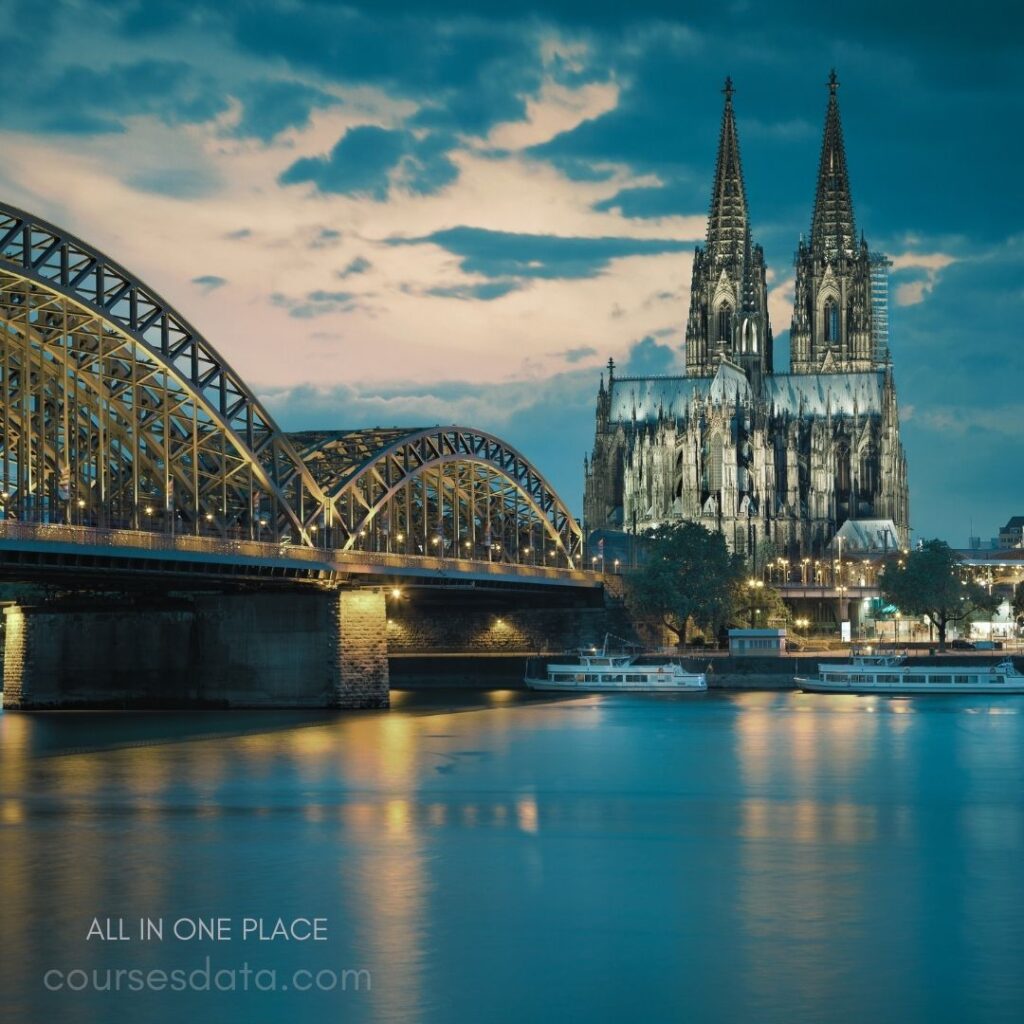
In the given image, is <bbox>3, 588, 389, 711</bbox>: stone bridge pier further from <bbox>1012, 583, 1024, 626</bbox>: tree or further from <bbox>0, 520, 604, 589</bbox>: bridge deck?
<bbox>1012, 583, 1024, 626</bbox>: tree

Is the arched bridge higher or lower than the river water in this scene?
higher

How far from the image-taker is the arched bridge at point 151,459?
74.8m

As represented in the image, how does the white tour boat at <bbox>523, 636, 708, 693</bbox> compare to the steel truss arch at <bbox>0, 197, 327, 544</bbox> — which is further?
the white tour boat at <bbox>523, 636, 708, 693</bbox>

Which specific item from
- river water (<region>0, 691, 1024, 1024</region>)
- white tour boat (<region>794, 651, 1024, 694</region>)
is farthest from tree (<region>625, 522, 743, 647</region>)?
river water (<region>0, 691, 1024, 1024</region>)

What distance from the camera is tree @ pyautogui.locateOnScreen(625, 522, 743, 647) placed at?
13412cm

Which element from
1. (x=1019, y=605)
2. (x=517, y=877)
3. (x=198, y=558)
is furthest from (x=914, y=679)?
(x=517, y=877)

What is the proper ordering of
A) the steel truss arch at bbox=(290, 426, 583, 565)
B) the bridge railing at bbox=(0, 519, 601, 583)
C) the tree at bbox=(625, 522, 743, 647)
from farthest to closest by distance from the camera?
1. the tree at bbox=(625, 522, 743, 647)
2. the steel truss arch at bbox=(290, 426, 583, 565)
3. the bridge railing at bbox=(0, 519, 601, 583)

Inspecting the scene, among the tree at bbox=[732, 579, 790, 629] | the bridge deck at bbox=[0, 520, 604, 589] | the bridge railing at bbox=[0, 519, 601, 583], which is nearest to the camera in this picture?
the bridge railing at bbox=[0, 519, 601, 583]

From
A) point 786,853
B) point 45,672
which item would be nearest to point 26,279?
point 45,672

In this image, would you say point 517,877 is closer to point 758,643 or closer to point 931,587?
point 758,643

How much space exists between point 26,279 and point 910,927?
163 ft

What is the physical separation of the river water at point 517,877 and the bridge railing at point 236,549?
25.4ft

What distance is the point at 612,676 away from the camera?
119125mm

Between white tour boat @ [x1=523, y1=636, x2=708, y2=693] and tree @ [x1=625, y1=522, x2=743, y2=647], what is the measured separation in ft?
26.8
